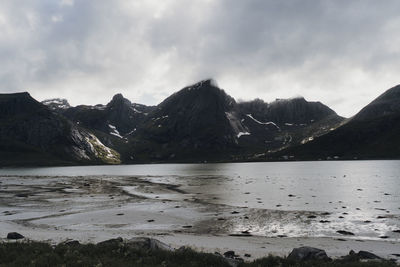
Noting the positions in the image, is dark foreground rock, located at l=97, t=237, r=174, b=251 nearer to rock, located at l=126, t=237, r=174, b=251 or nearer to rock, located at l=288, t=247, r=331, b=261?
rock, located at l=126, t=237, r=174, b=251

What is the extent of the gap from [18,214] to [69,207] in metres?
9.24

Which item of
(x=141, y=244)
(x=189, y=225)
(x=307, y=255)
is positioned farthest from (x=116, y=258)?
(x=189, y=225)

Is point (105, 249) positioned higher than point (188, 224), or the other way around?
point (105, 249)

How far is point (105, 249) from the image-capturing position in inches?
849

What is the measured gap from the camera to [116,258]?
63.7 feet

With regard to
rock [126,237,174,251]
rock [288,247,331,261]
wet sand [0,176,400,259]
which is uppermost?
rock [126,237,174,251]

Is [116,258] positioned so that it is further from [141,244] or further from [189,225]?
[189,225]

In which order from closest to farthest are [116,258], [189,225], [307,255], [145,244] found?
[116,258]
[307,255]
[145,244]
[189,225]

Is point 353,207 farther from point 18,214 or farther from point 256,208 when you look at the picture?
point 18,214

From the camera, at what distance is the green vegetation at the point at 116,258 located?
1830cm

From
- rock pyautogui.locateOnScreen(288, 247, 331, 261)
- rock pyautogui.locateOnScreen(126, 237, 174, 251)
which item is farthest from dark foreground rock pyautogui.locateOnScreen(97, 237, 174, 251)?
rock pyautogui.locateOnScreen(288, 247, 331, 261)

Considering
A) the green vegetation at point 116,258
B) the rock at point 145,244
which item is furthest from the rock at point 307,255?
the rock at point 145,244

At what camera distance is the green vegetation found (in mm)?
18297

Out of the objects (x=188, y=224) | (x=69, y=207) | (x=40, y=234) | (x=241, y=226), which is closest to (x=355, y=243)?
(x=241, y=226)
